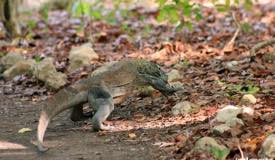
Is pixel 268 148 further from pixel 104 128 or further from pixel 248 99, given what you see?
pixel 104 128

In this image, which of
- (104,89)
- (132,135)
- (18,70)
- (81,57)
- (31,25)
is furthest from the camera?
(31,25)

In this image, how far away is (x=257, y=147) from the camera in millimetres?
4637

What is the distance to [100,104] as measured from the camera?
6215mm

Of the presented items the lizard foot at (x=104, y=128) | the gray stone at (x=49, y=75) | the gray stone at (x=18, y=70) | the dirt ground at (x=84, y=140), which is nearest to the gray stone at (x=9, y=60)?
the gray stone at (x=18, y=70)

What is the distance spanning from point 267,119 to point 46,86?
3.75m

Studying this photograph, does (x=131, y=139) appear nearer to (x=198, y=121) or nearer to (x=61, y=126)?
(x=198, y=121)

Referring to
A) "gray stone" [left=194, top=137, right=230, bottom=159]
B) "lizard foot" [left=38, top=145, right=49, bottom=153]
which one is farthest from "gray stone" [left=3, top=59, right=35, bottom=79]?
"gray stone" [left=194, top=137, right=230, bottom=159]

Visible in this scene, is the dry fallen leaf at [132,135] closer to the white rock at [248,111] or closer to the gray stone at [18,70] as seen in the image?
the white rock at [248,111]

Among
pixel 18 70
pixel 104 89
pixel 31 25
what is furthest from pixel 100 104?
pixel 31 25

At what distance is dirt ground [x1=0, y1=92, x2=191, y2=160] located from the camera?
16.9 feet

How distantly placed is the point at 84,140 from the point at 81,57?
147 inches

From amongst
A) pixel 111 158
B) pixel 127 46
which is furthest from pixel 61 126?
pixel 127 46

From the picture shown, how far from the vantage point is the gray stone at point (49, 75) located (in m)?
8.12

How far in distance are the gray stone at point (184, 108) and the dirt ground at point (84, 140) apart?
0.17 m
